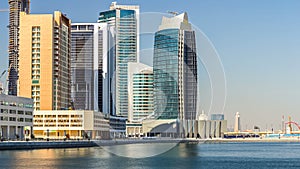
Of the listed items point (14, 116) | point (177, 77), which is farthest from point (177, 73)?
point (14, 116)

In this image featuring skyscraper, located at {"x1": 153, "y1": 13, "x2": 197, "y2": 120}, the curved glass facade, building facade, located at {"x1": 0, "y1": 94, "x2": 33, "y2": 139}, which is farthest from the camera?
the curved glass facade

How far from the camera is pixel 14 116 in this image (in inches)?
6590

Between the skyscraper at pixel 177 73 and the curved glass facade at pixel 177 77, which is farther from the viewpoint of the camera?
the curved glass facade at pixel 177 77

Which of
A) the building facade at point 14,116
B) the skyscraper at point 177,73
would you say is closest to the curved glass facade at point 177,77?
the skyscraper at point 177,73

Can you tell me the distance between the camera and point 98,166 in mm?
82875

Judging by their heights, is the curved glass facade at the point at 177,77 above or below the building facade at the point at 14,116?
above

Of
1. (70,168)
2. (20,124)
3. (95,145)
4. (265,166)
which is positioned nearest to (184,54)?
(95,145)

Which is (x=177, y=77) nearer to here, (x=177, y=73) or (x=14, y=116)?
(x=177, y=73)

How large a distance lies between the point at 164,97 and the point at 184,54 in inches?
833

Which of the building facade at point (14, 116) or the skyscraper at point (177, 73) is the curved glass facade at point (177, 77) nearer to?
the skyscraper at point (177, 73)

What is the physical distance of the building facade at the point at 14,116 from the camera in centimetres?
16138

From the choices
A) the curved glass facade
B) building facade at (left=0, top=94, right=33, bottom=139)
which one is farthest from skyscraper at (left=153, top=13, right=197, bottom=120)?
building facade at (left=0, top=94, right=33, bottom=139)

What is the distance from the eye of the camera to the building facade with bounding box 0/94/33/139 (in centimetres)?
16138

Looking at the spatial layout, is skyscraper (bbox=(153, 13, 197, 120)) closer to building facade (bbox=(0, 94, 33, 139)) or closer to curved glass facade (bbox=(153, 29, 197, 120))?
curved glass facade (bbox=(153, 29, 197, 120))
